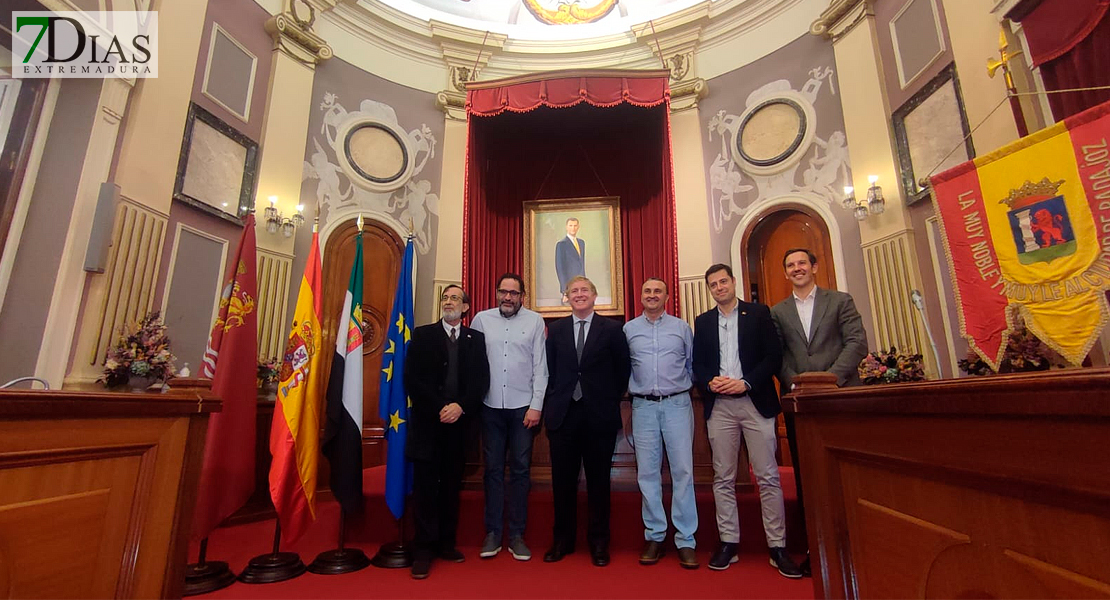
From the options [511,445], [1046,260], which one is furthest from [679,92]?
[511,445]

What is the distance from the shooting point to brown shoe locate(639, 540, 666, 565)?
7.77ft

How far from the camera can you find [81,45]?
3387 mm

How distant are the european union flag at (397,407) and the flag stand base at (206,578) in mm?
705

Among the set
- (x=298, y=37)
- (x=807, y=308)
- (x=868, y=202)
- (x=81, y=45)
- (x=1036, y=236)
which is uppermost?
(x=298, y=37)

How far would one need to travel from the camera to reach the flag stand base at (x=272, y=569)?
2230 mm

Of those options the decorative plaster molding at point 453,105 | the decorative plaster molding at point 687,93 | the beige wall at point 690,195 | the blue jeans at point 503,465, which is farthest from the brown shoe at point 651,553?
the decorative plaster molding at point 453,105

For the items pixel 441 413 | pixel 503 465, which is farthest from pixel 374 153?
pixel 503 465

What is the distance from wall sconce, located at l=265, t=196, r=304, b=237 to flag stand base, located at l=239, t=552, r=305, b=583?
293 cm

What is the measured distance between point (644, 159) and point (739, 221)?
119 cm

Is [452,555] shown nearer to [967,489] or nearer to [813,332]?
[813,332]

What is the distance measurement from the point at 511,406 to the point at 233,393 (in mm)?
1410

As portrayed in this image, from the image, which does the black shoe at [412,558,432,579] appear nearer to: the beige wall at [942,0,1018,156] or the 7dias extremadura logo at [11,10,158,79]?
the 7dias extremadura logo at [11,10,158,79]

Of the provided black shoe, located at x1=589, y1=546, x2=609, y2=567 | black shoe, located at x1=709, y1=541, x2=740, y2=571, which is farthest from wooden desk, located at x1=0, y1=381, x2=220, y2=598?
black shoe, located at x1=709, y1=541, x2=740, y2=571

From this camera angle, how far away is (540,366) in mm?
2699
